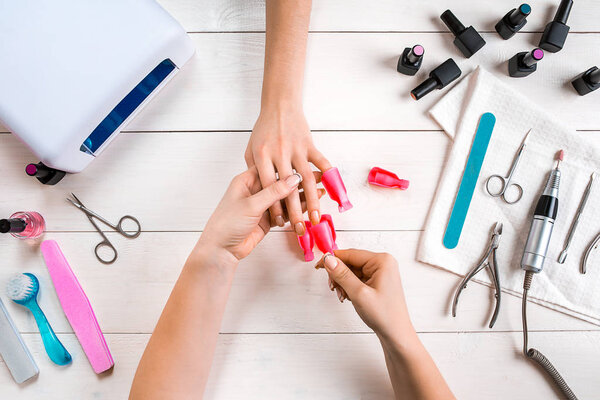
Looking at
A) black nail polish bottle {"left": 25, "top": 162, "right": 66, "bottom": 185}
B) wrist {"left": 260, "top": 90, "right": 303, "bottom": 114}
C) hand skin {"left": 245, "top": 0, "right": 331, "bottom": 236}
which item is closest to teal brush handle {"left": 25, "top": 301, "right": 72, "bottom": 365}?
black nail polish bottle {"left": 25, "top": 162, "right": 66, "bottom": 185}

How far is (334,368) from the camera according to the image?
78cm

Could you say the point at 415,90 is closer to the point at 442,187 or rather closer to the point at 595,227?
the point at 442,187

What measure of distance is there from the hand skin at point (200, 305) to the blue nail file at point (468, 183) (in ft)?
1.13

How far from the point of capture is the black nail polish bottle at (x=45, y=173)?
0.73 meters

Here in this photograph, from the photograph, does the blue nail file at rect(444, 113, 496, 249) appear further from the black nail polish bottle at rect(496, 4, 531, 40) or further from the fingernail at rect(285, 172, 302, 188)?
the fingernail at rect(285, 172, 302, 188)

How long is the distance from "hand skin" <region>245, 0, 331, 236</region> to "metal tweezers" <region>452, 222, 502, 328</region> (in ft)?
1.09

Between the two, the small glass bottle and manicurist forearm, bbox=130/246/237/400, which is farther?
the small glass bottle

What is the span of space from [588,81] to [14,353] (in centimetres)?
129

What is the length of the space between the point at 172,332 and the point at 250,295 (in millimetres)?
184

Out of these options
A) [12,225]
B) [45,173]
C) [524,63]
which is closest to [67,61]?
[45,173]

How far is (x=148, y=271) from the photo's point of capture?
0.81 m

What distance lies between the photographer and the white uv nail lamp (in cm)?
67

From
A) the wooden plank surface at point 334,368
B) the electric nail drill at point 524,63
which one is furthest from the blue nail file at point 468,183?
the wooden plank surface at point 334,368

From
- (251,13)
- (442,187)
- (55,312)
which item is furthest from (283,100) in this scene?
(55,312)
